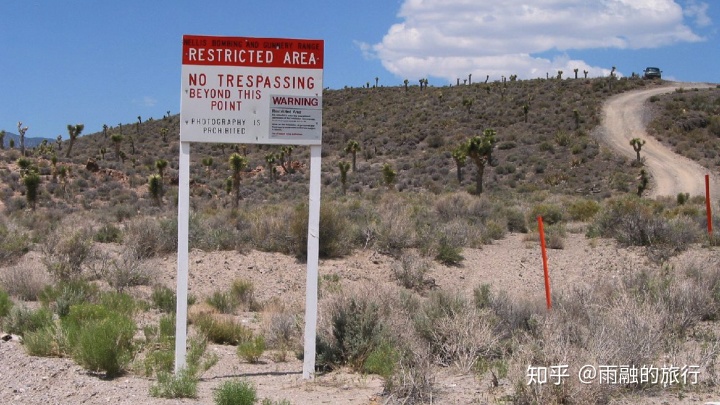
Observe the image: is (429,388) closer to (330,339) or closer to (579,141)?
(330,339)

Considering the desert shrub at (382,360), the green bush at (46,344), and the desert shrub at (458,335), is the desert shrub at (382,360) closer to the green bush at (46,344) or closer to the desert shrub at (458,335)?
the desert shrub at (458,335)

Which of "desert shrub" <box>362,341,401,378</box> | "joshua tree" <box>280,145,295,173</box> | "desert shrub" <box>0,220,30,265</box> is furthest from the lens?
"joshua tree" <box>280,145,295,173</box>

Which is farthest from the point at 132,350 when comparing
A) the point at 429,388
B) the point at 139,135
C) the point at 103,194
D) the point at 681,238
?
the point at 139,135

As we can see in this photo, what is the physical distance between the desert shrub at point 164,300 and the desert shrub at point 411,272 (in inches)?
192

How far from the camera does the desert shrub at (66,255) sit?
1319cm

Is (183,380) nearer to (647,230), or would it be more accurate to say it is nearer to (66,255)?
(66,255)

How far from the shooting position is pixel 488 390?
20.6 ft

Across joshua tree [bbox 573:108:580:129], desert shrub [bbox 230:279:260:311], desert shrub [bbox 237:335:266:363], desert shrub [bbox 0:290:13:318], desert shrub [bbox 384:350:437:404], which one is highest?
joshua tree [bbox 573:108:580:129]

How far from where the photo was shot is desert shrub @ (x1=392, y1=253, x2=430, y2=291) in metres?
14.3

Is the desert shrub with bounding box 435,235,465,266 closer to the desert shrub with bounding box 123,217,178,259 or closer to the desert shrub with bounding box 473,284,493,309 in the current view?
the desert shrub with bounding box 473,284,493,309

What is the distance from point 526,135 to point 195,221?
45068 mm

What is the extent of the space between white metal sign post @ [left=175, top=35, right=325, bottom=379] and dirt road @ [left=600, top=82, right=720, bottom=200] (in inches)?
1437

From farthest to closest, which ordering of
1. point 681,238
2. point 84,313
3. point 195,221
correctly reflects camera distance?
point 195,221
point 681,238
point 84,313

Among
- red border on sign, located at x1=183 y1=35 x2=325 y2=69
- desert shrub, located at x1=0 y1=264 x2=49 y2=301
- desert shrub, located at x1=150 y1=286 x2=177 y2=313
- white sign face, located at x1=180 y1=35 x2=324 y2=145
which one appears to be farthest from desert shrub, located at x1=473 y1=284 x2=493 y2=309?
desert shrub, located at x1=0 y1=264 x2=49 y2=301
